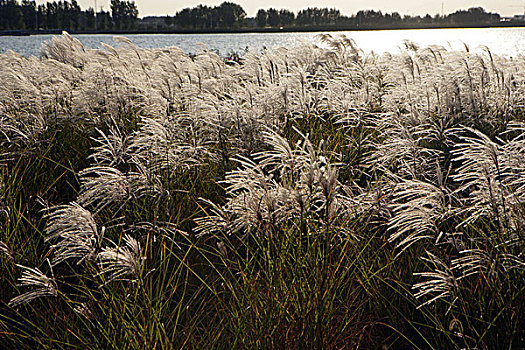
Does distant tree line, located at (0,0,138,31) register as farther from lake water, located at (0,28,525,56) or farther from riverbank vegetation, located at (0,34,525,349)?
riverbank vegetation, located at (0,34,525,349)

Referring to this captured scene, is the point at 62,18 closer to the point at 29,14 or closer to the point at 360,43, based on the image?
the point at 29,14

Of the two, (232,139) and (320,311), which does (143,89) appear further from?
(320,311)

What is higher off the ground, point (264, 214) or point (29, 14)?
point (29, 14)

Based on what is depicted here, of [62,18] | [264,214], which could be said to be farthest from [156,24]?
[264,214]

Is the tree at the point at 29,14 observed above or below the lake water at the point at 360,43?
above

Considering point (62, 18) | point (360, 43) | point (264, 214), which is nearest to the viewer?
point (264, 214)

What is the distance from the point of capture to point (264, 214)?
236cm

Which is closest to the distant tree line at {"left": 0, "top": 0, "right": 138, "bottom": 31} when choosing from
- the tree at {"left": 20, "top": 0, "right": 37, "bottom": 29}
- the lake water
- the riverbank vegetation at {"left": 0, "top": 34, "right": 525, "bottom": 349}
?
the tree at {"left": 20, "top": 0, "right": 37, "bottom": 29}

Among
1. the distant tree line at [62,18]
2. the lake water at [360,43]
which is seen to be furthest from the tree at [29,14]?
the lake water at [360,43]

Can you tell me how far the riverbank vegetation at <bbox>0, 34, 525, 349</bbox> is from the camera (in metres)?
2.06

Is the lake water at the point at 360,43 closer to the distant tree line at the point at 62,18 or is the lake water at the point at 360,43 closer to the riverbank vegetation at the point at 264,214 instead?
the riverbank vegetation at the point at 264,214

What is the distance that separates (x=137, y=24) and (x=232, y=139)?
99.6m

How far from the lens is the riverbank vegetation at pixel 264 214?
2.06 m

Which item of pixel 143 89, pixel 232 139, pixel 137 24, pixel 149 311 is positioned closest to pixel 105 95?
pixel 143 89
